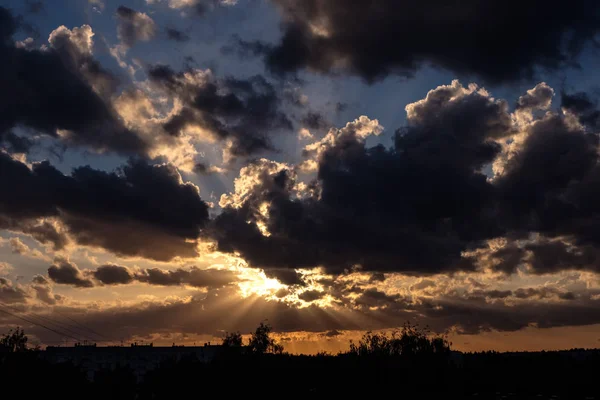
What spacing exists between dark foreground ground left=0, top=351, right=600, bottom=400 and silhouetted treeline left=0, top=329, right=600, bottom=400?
10 centimetres

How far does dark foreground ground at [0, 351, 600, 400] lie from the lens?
6338cm

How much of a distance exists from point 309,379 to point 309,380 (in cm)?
63

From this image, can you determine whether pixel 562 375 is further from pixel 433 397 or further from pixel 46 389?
pixel 46 389

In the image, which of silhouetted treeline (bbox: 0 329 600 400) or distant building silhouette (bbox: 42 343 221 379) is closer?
silhouetted treeline (bbox: 0 329 600 400)

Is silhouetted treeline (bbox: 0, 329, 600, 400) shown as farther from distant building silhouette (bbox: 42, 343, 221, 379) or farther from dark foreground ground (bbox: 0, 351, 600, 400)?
distant building silhouette (bbox: 42, 343, 221, 379)

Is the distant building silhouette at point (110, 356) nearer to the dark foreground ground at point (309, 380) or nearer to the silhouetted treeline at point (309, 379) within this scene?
the dark foreground ground at point (309, 380)

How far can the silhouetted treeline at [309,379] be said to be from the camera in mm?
64250

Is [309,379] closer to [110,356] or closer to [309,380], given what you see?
[309,380]

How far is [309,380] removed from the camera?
4592 inches

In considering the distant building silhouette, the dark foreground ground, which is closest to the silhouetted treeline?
the dark foreground ground

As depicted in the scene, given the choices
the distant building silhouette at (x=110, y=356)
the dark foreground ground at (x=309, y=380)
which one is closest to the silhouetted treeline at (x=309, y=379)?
the dark foreground ground at (x=309, y=380)

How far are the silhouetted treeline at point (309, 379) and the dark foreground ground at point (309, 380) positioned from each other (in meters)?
0.10

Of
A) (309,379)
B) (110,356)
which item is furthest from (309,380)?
(110,356)

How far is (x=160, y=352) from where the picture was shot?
165m
